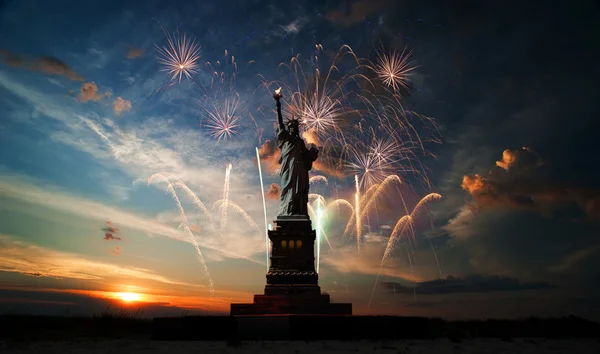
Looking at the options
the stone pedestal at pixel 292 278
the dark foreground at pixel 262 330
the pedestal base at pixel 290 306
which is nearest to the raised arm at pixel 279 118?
the stone pedestal at pixel 292 278

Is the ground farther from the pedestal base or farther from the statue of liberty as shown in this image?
the statue of liberty

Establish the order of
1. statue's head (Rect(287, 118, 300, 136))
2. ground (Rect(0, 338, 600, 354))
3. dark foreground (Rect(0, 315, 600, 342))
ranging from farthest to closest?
statue's head (Rect(287, 118, 300, 136)), dark foreground (Rect(0, 315, 600, 342)), ground (Rect(0, 338, 600, 354))

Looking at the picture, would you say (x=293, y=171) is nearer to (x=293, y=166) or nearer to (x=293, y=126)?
(x=293, y=166)

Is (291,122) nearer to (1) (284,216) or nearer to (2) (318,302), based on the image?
(1) (284,216)

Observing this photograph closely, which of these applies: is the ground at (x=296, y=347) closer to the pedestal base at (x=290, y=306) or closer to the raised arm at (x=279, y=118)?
the pedestal base at (x=290, y=306)

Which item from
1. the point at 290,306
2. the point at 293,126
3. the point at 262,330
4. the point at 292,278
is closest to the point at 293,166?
the point at 293,126

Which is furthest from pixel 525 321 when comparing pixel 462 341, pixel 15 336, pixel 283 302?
pixel 15 336

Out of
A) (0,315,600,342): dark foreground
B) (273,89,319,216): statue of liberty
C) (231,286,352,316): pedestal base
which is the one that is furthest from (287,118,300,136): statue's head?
(0,315,600,342): dark foreground
